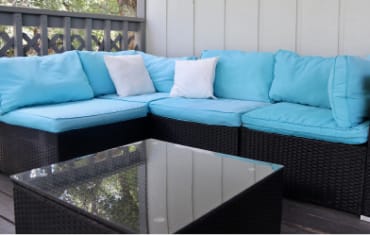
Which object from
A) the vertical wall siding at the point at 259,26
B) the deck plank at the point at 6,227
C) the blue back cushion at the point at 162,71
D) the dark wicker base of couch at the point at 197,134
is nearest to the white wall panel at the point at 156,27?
the vertical wall siding at the point at 259,26

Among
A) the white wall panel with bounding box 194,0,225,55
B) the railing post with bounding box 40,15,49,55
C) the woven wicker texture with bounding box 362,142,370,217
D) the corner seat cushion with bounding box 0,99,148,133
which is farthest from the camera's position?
the white wall panel with bounding box 194,0,225,55

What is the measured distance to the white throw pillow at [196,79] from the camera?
3201 mm

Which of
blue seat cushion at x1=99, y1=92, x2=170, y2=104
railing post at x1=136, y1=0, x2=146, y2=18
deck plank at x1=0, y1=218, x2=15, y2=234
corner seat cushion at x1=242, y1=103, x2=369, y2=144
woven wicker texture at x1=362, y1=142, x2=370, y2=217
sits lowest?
deck plank at x1=0, y1=218, x2=15, y2=234

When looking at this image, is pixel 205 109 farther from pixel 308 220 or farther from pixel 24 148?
pixel 24 148

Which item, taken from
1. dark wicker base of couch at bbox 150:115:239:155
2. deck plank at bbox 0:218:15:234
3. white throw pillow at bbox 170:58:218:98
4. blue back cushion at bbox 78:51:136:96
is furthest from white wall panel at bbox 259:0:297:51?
deck plank at bbox 0:218:15:234

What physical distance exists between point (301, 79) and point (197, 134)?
83 centimetres

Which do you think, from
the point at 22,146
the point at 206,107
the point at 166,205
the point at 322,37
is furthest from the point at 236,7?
the point at 166,205

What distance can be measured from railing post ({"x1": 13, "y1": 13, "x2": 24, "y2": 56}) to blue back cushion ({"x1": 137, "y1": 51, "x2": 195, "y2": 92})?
42.1 inches

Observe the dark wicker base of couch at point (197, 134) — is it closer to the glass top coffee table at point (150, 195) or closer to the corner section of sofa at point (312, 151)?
the corner section of sofa at point (312, 151)

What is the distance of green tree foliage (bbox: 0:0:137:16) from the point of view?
440 centimetres

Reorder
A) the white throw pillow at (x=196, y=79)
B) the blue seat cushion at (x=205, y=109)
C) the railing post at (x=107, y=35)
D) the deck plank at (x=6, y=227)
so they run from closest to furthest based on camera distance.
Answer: the deck plank at (x=6, y=227) → the blue seat cushion at (x=205, y=109) → the white throw pillow at (x=196, y=79) → the railing post at (x=107, y=35)

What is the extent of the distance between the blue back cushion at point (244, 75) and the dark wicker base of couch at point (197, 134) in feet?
1.75

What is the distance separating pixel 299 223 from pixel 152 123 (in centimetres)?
139

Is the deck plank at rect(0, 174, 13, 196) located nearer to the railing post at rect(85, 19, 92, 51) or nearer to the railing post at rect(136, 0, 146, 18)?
the railing post at rect(85, 19, 92, 51)
